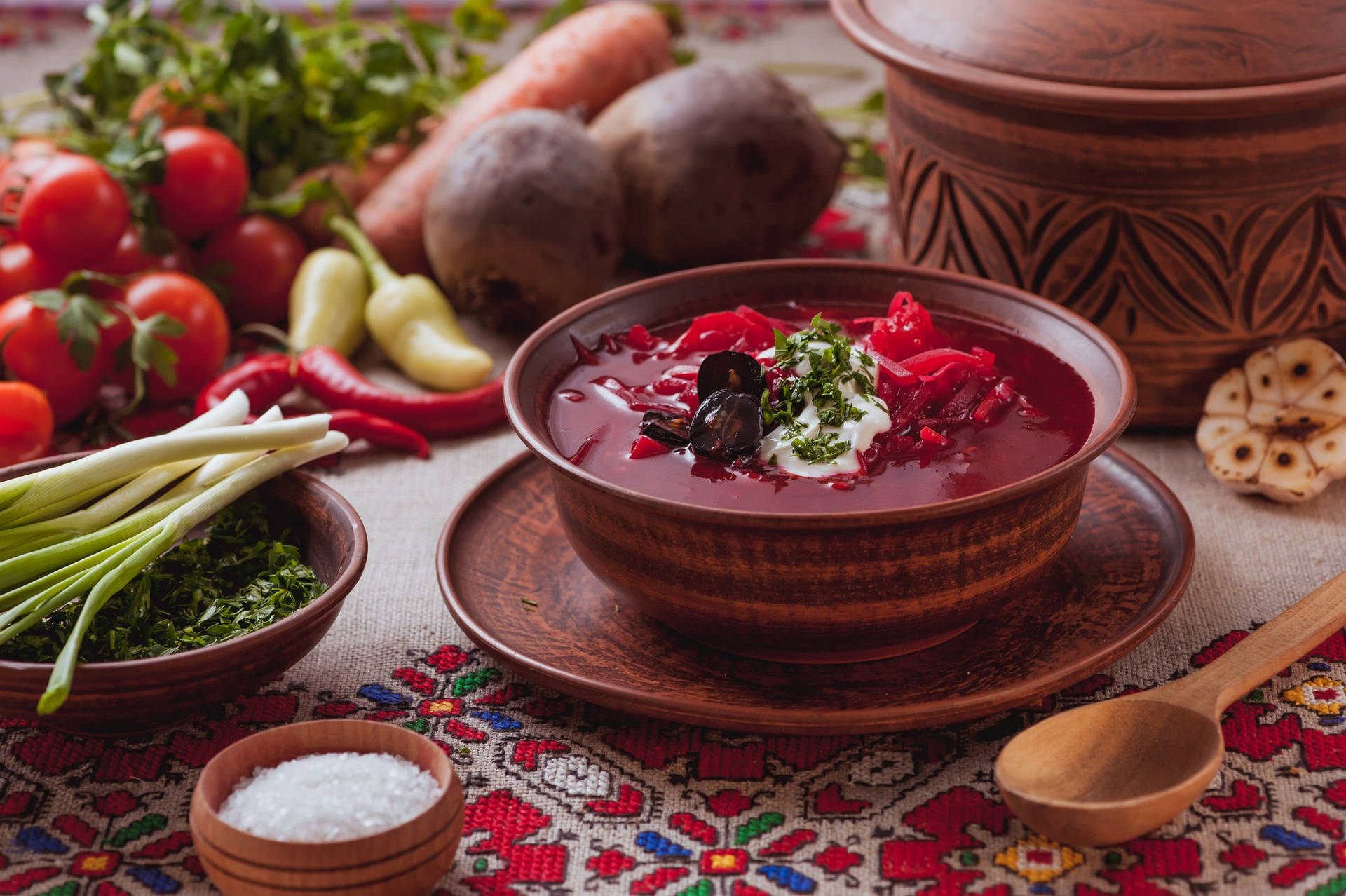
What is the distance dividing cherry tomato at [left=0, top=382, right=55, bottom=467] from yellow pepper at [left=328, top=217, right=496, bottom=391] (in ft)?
2.70

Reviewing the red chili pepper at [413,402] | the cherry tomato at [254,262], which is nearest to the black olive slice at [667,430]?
the red chili pepper at [413,402]

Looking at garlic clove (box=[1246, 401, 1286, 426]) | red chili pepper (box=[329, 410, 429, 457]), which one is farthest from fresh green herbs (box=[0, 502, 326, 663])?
garlic clove (box=[1246, 401, 1286, 426])

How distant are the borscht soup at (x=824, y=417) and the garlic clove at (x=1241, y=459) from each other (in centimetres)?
63

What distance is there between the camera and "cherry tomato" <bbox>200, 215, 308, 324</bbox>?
134 inches

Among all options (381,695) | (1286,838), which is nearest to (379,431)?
(381,695)

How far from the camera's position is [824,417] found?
1.94m

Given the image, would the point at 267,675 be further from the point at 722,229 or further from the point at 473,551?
the point at 722,229

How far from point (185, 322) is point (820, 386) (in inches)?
65.7

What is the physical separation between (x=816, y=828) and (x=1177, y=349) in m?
1.46

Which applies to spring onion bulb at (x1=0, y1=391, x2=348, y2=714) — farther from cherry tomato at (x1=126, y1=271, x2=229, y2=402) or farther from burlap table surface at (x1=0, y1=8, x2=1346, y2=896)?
cherry tomato at (x1=126, y1=271, x2=229, y2=402)

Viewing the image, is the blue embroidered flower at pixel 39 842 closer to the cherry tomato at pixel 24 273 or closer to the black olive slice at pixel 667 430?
the black olive slice at pixel 667 430

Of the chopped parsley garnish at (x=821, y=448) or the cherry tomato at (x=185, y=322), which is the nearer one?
the chopped parsley garnish at (x=821, y=448)

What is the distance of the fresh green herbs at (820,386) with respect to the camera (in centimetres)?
192

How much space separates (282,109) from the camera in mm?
3650
